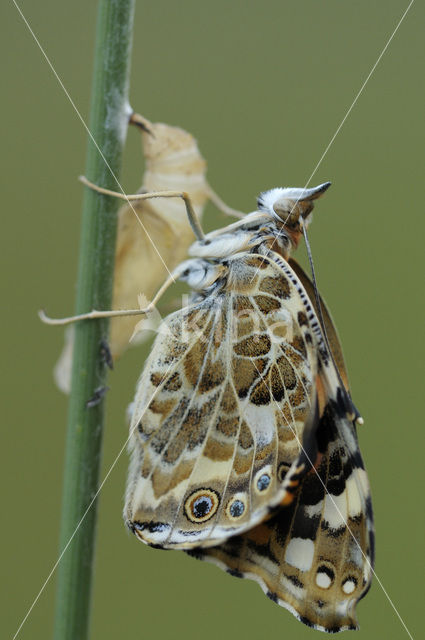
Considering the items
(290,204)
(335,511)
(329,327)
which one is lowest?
(335,511)

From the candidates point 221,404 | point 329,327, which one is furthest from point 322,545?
point 329,327

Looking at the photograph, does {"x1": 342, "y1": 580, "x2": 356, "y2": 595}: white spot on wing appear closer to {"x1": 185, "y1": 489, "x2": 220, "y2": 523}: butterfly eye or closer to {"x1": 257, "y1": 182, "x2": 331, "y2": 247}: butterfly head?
{"x1": 185, "y1": 489, "x2": 220, "y2": 523}: butterfly eye

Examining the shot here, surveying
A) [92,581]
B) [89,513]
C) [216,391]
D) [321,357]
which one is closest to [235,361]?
[216,391]

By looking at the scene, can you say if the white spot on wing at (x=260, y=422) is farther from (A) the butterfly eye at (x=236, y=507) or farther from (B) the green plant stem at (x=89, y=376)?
(B) the green plant stem at (x=89, y=376)

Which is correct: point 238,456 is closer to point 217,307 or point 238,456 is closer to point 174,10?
point 217,307

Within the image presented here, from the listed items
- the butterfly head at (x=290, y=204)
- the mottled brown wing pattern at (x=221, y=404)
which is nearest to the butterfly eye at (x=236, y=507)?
the mottled brown wing pattern at (x=221, y=404)

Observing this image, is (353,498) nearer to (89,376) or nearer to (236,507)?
(236,507)
